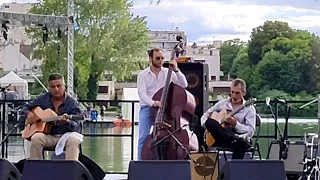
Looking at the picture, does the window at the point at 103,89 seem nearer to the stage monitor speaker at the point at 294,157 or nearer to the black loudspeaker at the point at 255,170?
the stage monitor speaker at the point at 294,157

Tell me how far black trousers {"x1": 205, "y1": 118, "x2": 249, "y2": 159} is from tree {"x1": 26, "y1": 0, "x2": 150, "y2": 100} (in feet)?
82.6

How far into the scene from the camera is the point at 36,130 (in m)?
4.74

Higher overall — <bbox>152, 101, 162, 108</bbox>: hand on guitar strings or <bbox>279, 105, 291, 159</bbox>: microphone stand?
<bbox>152, 101, 162, 108</bbox>: hand on guitar strings

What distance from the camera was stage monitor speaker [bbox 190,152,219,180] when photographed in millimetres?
4836

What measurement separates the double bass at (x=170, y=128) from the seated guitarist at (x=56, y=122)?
59 cm

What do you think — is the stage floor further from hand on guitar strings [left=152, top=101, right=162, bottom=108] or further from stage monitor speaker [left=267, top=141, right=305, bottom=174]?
stage monitor speaker [left=267, top=141, right=305, bottom=174]

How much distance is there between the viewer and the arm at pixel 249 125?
4688 mm

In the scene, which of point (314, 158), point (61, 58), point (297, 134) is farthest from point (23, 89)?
point (314, 158)

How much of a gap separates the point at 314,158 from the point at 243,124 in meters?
0.61

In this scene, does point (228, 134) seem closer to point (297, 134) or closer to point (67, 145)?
point (67, 145)

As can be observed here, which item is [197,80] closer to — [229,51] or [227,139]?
[227,139]

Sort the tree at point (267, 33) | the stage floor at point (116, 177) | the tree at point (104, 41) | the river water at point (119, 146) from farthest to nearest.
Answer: the tree at point (267, 33), the tree at point (104, 41), the river water at point (119, 146), the stage floor at point (116, 177)

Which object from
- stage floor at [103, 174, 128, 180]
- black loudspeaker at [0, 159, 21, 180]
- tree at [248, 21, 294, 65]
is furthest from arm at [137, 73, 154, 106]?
tree at [248, 21, 294, 65]

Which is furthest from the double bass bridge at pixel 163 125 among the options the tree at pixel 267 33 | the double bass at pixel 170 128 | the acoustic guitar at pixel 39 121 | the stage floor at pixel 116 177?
the tree at pixel 267 33
